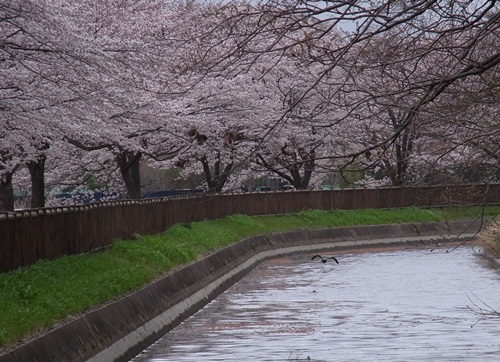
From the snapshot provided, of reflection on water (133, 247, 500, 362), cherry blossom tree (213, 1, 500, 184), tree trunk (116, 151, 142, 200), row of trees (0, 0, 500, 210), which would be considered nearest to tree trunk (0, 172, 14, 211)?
row of trees (0, 0, 500, 210)

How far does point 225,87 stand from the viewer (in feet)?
145

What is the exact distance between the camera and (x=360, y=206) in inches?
2296

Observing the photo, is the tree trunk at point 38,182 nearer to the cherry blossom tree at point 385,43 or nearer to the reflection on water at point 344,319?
the reflection on water at point 344,319

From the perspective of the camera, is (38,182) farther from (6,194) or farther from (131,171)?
(131,171)

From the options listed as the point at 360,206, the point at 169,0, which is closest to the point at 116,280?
the point at 169,0

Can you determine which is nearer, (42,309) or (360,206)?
(42,309)

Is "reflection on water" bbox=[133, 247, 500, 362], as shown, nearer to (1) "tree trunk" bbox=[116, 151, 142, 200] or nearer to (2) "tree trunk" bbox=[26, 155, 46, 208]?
(1) "tree trunk" bbox=[116, 151, 142, 200]

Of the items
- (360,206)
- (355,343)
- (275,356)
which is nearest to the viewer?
(275,356)

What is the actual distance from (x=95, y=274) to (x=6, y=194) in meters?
16.7

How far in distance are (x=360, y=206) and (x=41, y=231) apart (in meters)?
37.5

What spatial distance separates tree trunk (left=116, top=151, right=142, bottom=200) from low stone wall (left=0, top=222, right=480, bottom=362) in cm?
477

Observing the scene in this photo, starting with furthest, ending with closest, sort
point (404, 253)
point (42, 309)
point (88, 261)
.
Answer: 1. point (404, 253)
2. point (88, 261)
3. point (42, 309)

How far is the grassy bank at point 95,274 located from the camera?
51.7 feet

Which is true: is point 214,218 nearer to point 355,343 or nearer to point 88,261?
point 88,261
